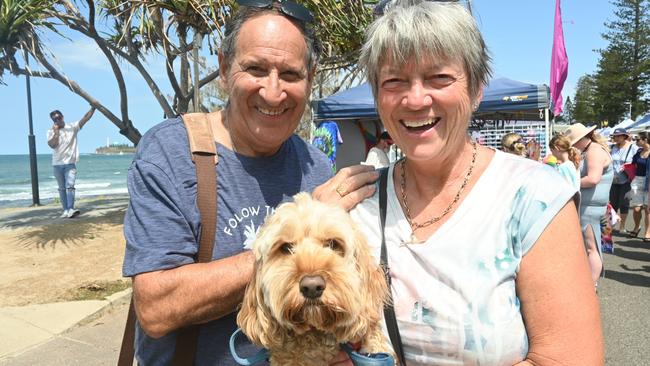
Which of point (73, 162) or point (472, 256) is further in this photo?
point (73, 162)

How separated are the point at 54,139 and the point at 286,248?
11.6m

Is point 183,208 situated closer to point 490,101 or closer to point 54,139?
point 490,101

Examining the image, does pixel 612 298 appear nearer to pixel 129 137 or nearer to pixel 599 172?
pixel 599 172

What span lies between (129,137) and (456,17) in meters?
9.57

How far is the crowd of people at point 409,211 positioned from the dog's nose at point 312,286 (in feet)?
0.79

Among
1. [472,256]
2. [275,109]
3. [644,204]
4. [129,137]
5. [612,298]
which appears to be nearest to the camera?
[472,256]

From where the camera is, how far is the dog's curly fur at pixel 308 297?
1589mm

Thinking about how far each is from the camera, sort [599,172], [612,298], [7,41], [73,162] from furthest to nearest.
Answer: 1. [73,162]
2. [7,41]
3. [599,172]
4. [612,298]

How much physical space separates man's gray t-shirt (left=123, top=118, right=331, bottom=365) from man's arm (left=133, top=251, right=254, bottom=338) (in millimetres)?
49

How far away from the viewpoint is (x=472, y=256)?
1.52 meters

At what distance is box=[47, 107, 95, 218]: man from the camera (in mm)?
11305

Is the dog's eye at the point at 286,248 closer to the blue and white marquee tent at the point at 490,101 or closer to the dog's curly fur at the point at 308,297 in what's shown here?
the dog's curly fur at the point at 308,297

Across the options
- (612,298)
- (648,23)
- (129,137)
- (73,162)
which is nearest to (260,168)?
(612,298)

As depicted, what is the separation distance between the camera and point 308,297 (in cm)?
157
